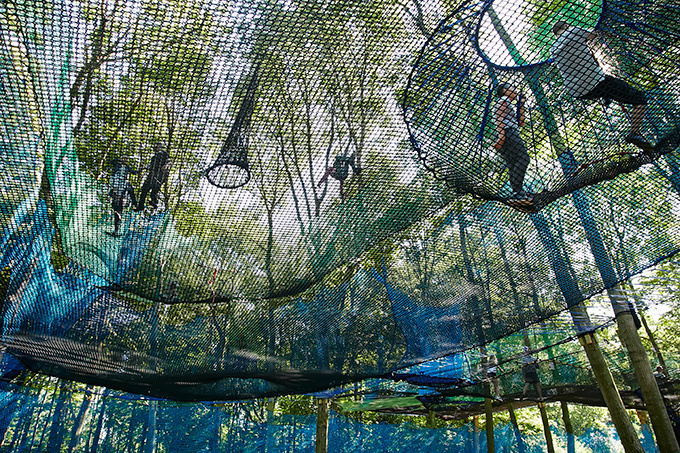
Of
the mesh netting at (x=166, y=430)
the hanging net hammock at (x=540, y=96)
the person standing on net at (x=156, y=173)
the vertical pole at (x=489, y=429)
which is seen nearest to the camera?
the hanging net hammock at (x=540, y=96)

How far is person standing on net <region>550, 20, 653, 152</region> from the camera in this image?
1477mm

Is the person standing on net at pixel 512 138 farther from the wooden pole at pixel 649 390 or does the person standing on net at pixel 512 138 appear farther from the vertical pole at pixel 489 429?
the vertical pole at pixel 489 429

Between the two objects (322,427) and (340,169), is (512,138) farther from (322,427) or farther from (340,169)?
(322,427)

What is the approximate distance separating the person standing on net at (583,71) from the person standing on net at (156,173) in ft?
5.55

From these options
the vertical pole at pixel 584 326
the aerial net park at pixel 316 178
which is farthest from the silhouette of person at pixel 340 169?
the vertical pole at pixel 584 326

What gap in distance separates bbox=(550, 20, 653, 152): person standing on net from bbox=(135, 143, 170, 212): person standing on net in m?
→ 1.69

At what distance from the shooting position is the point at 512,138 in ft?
5.80

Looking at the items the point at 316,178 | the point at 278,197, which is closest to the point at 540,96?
the point at 316,178

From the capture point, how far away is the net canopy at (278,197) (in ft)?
4.94

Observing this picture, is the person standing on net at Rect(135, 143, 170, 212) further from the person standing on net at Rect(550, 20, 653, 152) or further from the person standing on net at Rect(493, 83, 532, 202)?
the person standing on net at Rect(550, 20, 653, 152)

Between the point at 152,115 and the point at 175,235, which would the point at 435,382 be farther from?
the point at 152,115

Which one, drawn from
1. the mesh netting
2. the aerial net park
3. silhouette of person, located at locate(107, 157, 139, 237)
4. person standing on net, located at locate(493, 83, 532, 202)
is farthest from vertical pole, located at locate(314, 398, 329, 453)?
person standing on net, located at locate(493, 83, 532, 202)

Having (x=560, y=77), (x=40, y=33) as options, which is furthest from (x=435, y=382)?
(x=40, y=33)

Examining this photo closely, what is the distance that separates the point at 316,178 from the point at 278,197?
0.23 metres
